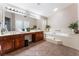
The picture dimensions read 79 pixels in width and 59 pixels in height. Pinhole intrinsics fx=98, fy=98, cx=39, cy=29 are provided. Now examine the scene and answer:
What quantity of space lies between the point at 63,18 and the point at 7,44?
4.65 metres

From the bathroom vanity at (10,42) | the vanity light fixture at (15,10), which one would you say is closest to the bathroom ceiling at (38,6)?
the vanity light fixture at (15,10)

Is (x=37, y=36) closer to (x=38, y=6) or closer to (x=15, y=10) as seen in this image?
(x=38, y=6)

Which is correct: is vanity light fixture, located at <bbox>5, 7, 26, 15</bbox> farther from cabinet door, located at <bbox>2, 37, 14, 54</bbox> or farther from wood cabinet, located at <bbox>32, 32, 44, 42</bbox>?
wood cabinet, located at <bbox>32, 32, 44, 42</bbox>

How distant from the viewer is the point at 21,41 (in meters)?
4.66

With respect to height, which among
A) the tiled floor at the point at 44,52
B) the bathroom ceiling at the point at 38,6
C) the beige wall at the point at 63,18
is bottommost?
the tiled floor at the point at 44,52

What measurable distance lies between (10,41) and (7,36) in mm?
271

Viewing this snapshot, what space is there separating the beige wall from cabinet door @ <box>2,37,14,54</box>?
3900mm

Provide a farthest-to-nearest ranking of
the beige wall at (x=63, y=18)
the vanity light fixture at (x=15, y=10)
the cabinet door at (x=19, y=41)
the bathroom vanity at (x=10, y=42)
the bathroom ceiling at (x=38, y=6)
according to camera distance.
Result: 1. the beige wall at (x=63, y=18)
2. the bathroom ceiling at (x=38, y=6)
3. the vanity light fixture at (x=15, y=10)
4. the cabinet door at (x=19, y=41)
5. the bathroom vanity at (x=10, y=42)

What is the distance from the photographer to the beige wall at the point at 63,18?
628 cm

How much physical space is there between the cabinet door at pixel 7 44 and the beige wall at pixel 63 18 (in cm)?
390

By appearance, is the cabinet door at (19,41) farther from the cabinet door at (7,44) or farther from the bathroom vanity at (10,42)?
the cabinet door at (7,44)

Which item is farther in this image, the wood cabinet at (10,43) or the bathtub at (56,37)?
the bathtub at (56,37)

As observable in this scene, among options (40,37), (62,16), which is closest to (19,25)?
(40,37)

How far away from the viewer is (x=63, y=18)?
23.2ft
